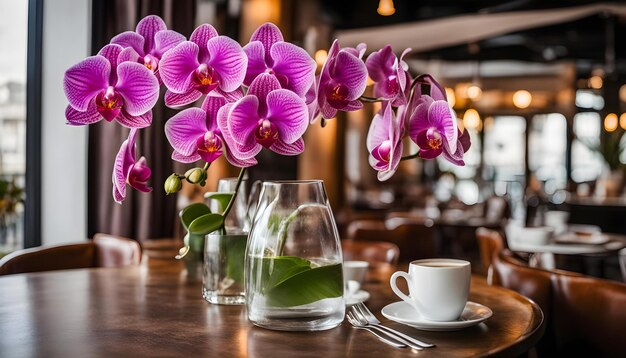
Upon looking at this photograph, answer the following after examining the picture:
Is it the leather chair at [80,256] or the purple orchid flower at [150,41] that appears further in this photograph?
the leather chair at [80,256]

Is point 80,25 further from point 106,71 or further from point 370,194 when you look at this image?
point 370,194

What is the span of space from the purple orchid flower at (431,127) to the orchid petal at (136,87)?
44 centimetres

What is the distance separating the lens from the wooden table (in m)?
1.00

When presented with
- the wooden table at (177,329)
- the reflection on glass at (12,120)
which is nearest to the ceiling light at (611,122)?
the reflection on glass at (12,120)

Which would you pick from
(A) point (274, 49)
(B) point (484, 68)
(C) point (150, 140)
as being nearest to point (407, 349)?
(A) point (274, 49)

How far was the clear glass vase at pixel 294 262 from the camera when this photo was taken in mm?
1097

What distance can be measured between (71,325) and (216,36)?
55 centimetres

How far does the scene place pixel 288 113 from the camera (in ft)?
3.51

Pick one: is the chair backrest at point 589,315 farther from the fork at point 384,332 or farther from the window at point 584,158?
the window at point 584,158

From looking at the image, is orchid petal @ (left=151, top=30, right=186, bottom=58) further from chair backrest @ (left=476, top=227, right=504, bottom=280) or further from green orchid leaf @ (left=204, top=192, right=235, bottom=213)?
chair backrest @ (left=476, top=227, right=504, bottom=280)

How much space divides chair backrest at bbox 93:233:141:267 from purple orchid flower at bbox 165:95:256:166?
1.17 metres

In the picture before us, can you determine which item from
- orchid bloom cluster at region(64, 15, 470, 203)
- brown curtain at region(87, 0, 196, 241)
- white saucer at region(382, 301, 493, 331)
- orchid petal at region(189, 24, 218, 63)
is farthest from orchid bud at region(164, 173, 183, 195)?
brown curtain at region(87, 0, 196, 241)

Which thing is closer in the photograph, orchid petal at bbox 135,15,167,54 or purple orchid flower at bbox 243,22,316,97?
purple orchid flower at bbox 243,22,316,97

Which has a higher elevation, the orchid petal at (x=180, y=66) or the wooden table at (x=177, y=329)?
the orchid petal at (x=180, y=66)
